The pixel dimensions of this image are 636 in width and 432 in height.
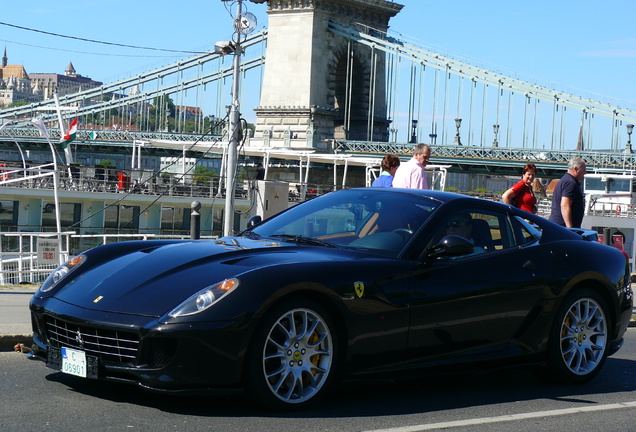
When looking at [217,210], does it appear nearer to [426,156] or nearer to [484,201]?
[426,156]

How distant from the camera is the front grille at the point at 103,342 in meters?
5.33

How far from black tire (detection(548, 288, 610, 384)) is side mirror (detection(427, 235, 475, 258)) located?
116 cm

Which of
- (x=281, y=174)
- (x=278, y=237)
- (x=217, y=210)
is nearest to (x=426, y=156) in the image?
(x=278, y=237)

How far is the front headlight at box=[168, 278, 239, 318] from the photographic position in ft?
17.5

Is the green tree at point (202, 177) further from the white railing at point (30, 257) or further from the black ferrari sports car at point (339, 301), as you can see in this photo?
the black ferrari sports car at point (339, 301)

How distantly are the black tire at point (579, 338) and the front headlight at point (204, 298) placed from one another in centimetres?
263

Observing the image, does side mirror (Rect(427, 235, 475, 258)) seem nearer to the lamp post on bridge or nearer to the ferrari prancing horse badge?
the ferrari prancing horse badge

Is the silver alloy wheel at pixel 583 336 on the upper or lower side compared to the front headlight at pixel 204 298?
lower

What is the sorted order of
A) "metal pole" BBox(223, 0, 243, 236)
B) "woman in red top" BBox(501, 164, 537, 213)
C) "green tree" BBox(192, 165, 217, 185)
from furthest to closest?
"green tree" BBox(192, 165, 217, 185) < "metal pole" BBox(223, 0, 243, 236) < "woman in red top" BBox(501, 164, 537, 213)

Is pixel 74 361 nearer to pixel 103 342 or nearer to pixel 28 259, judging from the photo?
pixel 103 342

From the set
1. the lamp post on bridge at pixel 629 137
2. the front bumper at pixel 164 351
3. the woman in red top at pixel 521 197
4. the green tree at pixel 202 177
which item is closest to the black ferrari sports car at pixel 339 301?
the front bumper at pixel 164 351

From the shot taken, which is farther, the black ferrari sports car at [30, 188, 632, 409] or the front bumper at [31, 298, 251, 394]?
the black ferrari sports car at [30, 188, 632, 409]

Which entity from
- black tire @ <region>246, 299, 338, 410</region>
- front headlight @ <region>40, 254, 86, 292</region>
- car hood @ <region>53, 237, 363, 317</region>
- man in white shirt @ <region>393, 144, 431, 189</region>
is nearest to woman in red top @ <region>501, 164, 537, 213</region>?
man in white shirt @ <region>393, 144, 431, 189</region>

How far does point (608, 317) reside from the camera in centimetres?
738
